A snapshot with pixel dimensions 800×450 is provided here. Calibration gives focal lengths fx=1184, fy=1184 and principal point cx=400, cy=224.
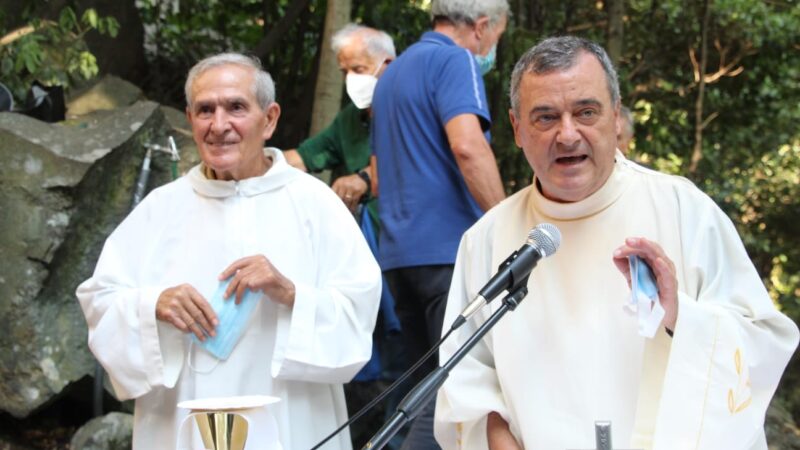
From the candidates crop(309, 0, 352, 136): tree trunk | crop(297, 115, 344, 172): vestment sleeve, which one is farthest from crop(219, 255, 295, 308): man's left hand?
crop(309, 0, 352, 136): tree trunk

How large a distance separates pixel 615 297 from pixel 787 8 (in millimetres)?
8262

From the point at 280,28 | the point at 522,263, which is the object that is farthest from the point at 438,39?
the point at 280,28

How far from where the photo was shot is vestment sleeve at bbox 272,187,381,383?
3906 mm

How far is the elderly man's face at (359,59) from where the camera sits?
5668 mm

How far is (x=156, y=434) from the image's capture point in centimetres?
409

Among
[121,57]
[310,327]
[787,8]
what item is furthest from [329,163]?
[787,8]

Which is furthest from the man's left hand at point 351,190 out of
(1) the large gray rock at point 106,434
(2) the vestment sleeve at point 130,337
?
(1) the large gray rock at point 106,434

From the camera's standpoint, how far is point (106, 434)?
5.95 metres

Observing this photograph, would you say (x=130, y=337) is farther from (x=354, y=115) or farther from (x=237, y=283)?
(x=354, y=115)

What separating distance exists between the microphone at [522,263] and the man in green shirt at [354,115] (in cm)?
262

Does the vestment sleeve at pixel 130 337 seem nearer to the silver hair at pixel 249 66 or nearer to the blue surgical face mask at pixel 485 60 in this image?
the silver hair at pixel 249 66

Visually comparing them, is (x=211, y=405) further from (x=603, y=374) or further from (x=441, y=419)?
(x=603, y=374)

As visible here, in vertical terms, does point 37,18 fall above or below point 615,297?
below

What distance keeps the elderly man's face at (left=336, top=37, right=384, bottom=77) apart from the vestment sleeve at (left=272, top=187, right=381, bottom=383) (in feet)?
4.99
